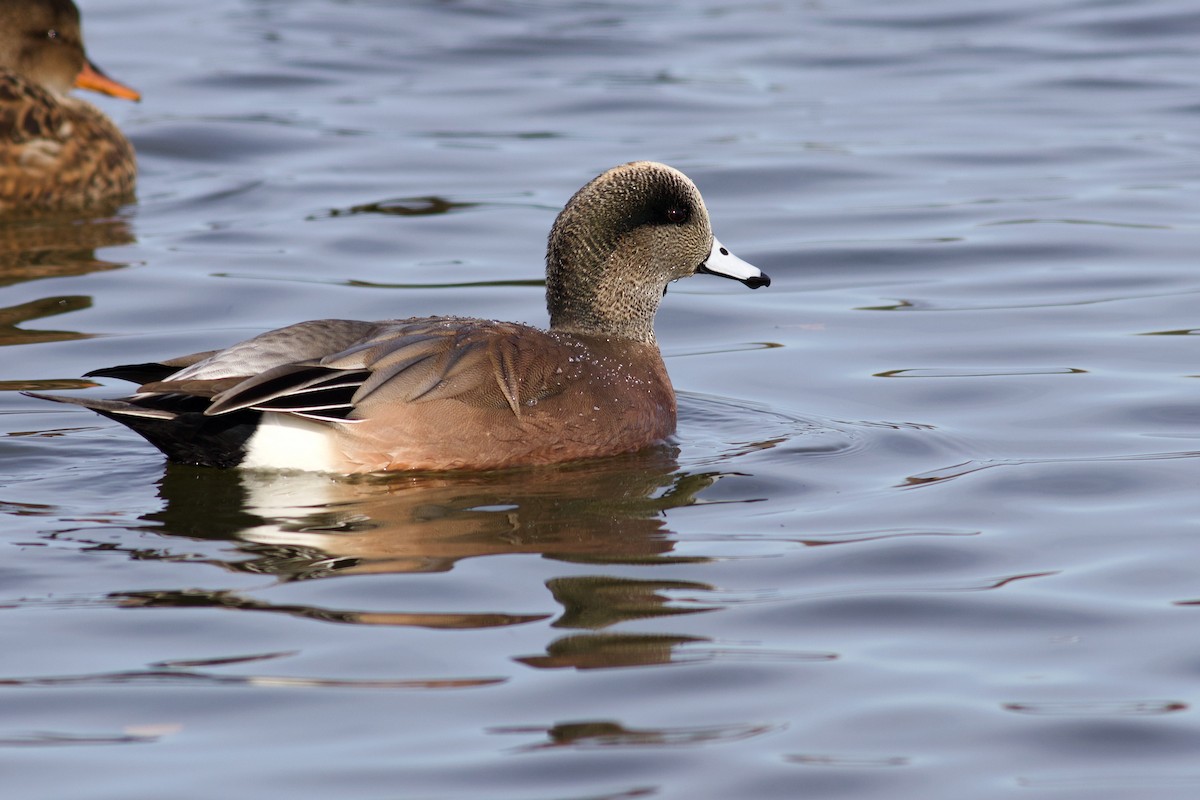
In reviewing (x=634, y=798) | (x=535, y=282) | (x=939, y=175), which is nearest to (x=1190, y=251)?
(x=939, y=175)

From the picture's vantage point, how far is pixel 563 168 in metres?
11.3

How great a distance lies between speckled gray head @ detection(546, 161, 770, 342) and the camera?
6637 mm

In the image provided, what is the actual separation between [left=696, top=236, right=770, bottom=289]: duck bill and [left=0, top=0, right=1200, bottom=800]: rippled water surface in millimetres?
473

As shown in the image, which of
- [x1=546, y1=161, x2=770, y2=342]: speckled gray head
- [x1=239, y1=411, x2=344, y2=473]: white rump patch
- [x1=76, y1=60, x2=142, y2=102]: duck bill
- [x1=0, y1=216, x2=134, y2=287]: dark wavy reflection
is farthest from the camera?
[x1=76, y1=60, x2=142, y2=102]: duck bill

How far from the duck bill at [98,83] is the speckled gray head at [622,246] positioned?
538cm

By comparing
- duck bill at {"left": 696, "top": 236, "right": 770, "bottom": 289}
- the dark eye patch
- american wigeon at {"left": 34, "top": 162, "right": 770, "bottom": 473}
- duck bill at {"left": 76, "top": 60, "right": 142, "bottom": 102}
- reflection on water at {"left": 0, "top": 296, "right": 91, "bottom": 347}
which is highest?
duck bill at {"left": 76, "top": 60, "right": 142, "bottom": 102}

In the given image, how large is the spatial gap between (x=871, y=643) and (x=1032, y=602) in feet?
1.78

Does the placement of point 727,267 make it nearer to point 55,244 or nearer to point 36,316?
point 36,316

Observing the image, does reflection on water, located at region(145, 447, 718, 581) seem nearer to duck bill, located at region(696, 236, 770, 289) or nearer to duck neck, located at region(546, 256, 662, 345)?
duck neck, located at region(546, 256, 662, 345)

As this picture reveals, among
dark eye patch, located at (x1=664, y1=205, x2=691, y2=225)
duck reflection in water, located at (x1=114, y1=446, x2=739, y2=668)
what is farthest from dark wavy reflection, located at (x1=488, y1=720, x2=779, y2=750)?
dark eye patch, located at (x1=664, y1=205, x2=691, y2=225)

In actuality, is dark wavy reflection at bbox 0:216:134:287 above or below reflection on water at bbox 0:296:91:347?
above

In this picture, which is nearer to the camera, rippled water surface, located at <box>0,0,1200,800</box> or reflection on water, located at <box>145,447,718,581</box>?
rippled water surface, located at <box>0,0,1200,800</box>

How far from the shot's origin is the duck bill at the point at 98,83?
36.5 feet

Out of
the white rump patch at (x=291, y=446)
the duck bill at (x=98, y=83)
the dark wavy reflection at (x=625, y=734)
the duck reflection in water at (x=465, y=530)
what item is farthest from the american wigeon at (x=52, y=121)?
the dark wavy reflection at (x=625, y=734)
